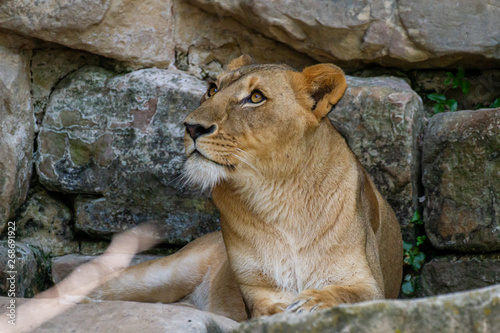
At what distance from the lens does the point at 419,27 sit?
462 centimetres

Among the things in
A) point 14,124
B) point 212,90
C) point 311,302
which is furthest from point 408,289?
point 14,124

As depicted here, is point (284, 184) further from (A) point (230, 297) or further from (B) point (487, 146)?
(B) point (487, 146)

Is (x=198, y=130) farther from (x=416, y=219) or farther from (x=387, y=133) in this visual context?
(x=416, y=219)

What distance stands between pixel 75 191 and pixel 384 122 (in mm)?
2184

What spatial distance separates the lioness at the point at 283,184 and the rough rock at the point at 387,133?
81 cm

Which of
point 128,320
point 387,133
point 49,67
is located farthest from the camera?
point 49,67

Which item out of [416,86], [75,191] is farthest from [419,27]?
[75,191]

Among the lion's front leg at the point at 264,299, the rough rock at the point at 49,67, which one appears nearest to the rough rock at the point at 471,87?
the lion's front leg at the point at 264,299

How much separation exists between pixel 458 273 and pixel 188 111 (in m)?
2.11


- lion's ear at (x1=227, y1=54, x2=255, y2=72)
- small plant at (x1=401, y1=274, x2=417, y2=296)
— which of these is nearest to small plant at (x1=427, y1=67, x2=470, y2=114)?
→ small plant at (x1=401, y1=274, x2=417, y2=296)

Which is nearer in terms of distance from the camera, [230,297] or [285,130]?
[285,130]

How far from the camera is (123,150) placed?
4.79 metres

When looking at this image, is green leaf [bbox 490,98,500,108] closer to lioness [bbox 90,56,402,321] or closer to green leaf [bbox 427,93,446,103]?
green leaf [bbox 427,93,446,103]

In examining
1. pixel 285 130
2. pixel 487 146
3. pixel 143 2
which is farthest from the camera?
pixel 143 2
